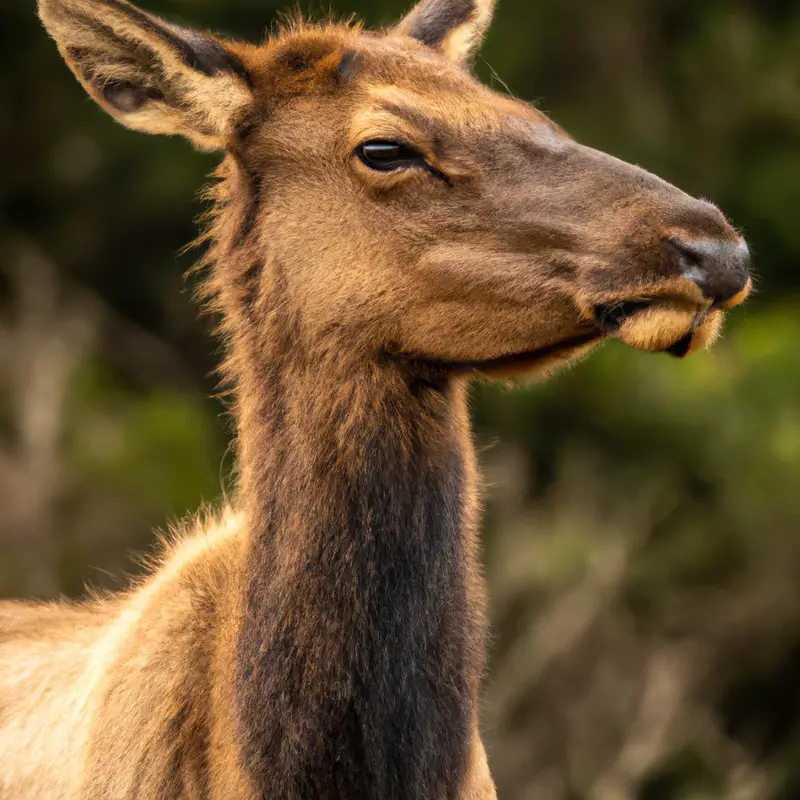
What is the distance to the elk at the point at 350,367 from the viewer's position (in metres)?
4.68

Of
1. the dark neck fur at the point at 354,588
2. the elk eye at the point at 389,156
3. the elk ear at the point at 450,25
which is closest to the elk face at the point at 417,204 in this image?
the elk eye at the point at 389,156

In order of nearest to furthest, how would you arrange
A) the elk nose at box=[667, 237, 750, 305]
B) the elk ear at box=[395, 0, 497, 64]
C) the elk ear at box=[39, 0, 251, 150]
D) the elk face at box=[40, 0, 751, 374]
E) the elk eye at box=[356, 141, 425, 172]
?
1. the elk nose at box=[667, 237, 750, 305]
2. the elk face at box=[40, 0, 751, 374]
3. the elk eye at box=[356, 141, 425, 172]
4. the elk ear at box=[39, 0, 251, 150]
5. the elk ear at box=[395, 0, 497, 64]

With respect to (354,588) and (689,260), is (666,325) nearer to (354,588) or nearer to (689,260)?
(689,260)

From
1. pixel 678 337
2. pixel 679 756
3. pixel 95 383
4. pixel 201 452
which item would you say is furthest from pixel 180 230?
pixel 678 337

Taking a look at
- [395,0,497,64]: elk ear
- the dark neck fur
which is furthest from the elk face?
[395,0,497,64]: elk ear

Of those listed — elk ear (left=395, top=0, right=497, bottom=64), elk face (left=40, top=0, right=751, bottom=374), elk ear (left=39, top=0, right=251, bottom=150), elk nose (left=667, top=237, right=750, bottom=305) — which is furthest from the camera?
elk ear (left=395, top=0, right=497, bottom=64)

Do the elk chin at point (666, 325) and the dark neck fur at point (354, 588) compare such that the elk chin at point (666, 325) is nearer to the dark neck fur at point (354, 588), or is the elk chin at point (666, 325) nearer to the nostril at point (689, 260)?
the nostril at point (689, 260)

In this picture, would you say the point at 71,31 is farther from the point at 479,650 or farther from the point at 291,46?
the point at 479,650

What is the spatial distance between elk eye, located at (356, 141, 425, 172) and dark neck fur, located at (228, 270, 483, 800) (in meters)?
0.65

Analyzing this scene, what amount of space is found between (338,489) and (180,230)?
13922 millimetres

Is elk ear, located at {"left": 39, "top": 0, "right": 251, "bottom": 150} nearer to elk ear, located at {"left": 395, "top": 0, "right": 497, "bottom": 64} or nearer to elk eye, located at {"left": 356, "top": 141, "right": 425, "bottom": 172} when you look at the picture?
elk eye, located at {"left": 356, "top": 141, "right": 425, "bottom": 172}

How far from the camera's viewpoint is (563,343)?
191 inches

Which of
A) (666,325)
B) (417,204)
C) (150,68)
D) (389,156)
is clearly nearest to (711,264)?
(666,325)

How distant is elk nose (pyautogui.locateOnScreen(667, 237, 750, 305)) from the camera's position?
4.34 m
